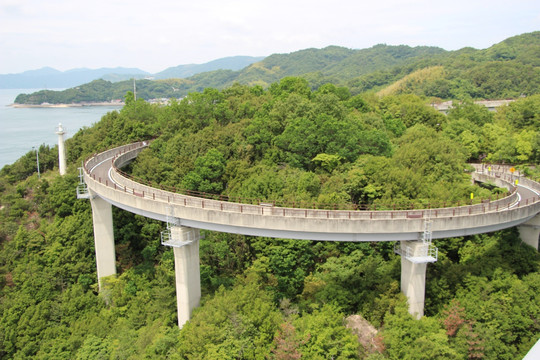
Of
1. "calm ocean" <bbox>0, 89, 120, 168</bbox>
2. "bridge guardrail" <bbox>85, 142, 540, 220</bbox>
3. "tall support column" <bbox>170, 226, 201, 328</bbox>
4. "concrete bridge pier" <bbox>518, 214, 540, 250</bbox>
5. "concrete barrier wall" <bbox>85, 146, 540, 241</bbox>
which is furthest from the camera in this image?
"calm ocean" <bbox>0, 89, 120, 168</bbox>

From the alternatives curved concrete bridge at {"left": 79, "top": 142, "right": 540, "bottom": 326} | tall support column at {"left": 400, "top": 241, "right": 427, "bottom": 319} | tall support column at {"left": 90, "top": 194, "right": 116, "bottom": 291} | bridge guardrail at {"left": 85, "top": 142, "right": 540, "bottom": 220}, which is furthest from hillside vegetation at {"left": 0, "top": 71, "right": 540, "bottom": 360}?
bridge guardrail at {"left": 85, "top": 142, "right": 540, "bottom": 220}

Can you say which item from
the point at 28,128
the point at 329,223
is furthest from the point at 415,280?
the point at 28,128

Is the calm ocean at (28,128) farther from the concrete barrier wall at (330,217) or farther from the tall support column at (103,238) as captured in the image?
the concrete barrier wall at (330,217)

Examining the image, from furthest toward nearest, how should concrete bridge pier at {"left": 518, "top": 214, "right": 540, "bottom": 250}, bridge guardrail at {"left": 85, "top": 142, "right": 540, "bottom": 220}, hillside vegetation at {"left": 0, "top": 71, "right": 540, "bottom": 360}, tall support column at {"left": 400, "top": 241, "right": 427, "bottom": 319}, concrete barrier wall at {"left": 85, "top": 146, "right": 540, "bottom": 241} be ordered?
concrete bridge pier at {"left": 518, "top": 214, "right": 540, "bottom": 250}
bridge guardrail at {"left": 85, "top": 142, "right": 540, "bottom": 220}
tall support column at {"left": 400, "top": 241, "right": 427, "bottom": 319}
concrete barrier wall at {"left": 85, "top": 146, "right": 540, "bottom": 241}
hillside vegetation at {"left": 0, "top": 71, "right": 540, "bottom": 360}

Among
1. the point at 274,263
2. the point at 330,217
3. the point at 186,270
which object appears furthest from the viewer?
the point at 274,263

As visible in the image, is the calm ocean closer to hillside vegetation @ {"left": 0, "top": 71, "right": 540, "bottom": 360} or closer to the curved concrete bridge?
hillside vegetation @ {"left": 0, "top": 71, "right": 540, "bottom": 360}

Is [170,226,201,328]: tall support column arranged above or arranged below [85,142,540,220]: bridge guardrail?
below

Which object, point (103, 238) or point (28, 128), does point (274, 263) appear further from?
point (28, 128)
